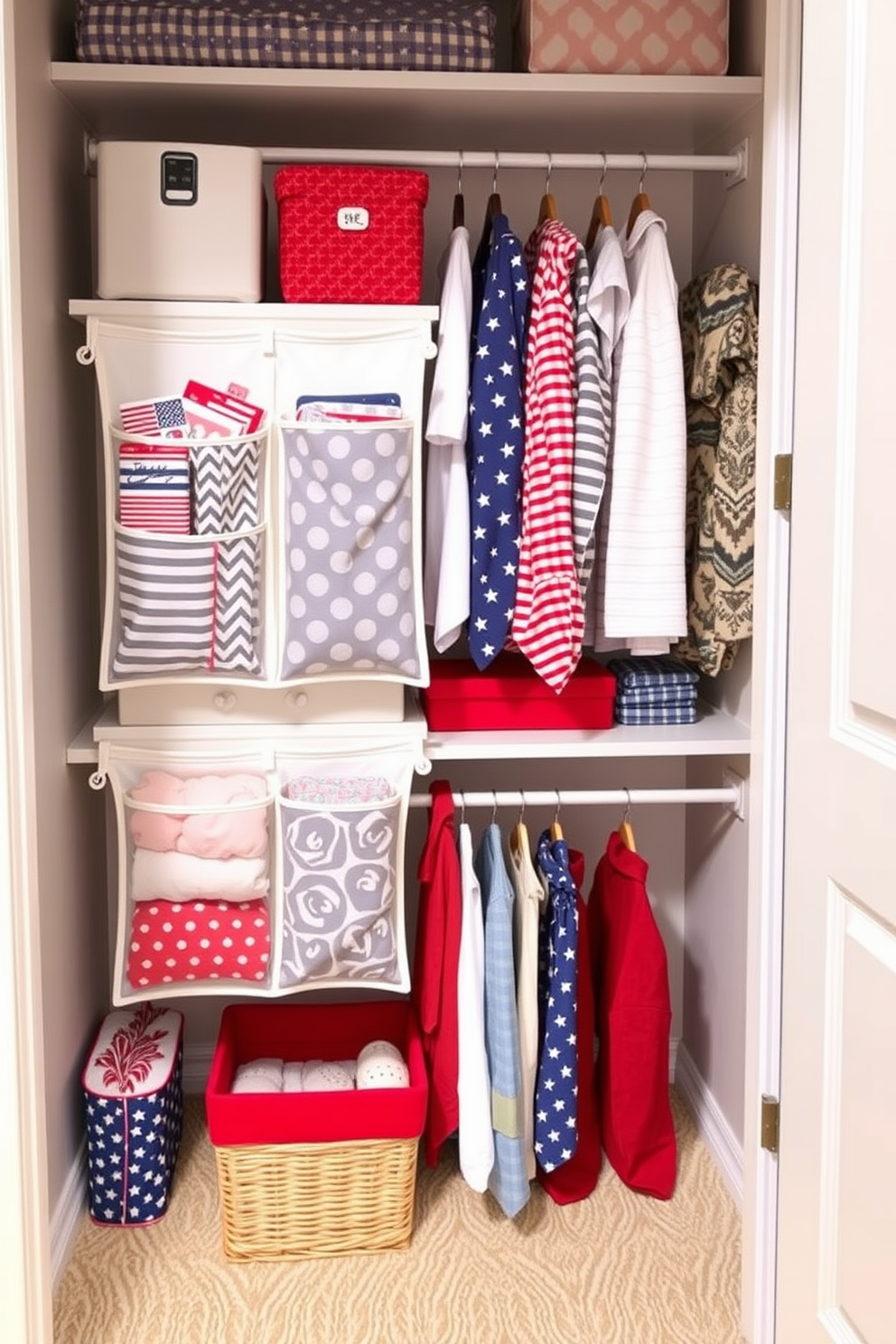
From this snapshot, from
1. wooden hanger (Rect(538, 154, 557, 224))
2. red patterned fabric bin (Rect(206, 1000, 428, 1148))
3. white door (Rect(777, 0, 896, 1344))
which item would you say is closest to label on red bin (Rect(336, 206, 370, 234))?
wooden hanger (Rect(538, 154, 557, 224))

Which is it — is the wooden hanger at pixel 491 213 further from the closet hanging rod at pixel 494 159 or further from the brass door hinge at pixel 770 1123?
the brass door hinge at pixel 770 1123

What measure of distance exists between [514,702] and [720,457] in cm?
57

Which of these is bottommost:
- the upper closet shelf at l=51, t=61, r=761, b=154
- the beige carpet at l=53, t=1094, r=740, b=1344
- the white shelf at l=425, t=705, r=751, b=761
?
the beige carpet at l=53, t=1094, r=740, b=1344

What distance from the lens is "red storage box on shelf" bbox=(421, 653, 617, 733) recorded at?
7.68 ft

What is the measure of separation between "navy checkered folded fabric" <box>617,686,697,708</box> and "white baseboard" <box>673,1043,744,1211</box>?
0.82 metres

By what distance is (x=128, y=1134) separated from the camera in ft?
7.36

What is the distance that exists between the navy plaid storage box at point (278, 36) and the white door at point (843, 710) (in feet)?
2.53

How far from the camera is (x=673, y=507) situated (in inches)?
87.9

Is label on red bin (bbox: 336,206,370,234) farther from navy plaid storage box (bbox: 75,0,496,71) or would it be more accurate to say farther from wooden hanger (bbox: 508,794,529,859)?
wooden hanger (bbox: 508,794,529,859)

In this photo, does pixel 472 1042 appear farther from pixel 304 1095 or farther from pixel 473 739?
pixel 473 739

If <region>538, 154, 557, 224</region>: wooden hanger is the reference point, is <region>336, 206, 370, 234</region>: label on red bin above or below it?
below

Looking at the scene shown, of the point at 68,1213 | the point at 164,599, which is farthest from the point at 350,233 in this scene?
the point at 68,1213

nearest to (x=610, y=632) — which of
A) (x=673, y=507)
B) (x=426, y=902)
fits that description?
(x=673, y=507)

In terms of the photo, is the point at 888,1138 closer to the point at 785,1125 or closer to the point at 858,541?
the point at 785,1125
